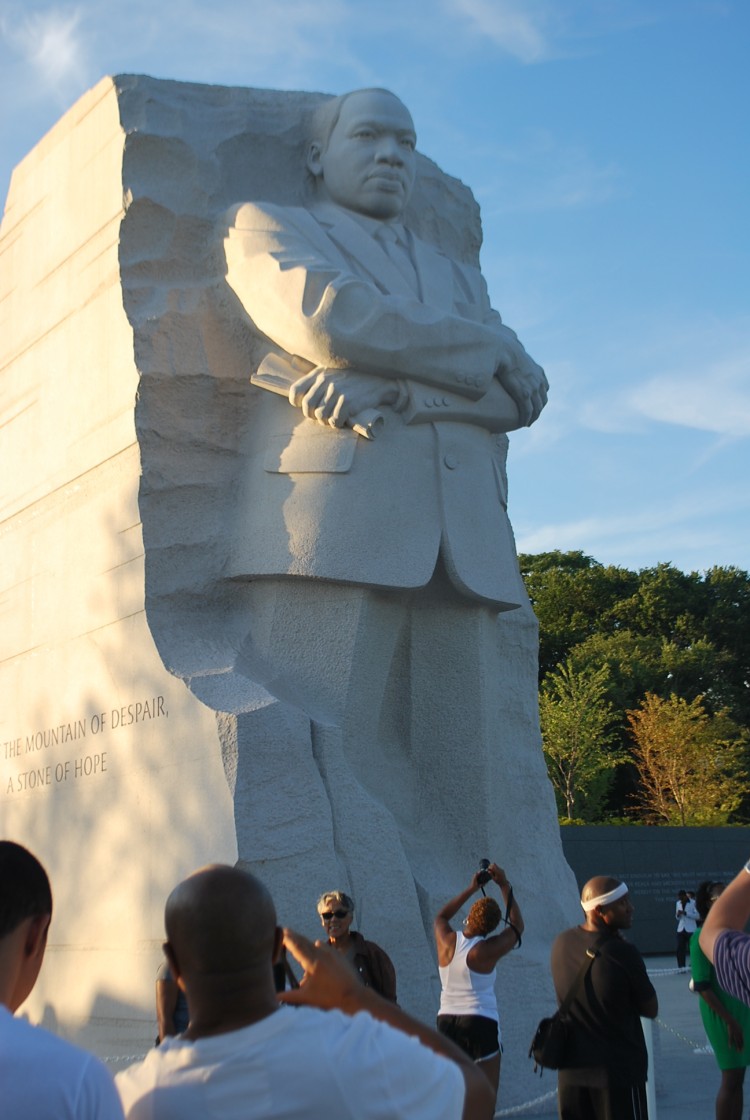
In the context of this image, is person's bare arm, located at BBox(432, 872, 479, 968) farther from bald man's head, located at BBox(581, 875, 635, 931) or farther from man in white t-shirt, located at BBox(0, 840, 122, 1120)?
man in white t-shirt, located at BBox(0, 840, 122, 1120)

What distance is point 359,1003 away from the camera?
1.71 metres

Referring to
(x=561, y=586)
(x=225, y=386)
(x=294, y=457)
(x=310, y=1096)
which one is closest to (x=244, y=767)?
(x=294, y=457)

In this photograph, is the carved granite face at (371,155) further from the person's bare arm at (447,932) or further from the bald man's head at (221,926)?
the bald man's head at (221,926)

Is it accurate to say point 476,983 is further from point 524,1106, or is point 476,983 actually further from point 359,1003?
point 359,1003

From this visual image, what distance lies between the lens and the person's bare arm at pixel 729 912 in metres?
1.99

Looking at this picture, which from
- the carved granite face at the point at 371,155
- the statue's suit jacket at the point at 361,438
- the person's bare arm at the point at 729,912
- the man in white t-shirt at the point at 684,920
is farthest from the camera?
the man in white t-shirt at the point at 684,920

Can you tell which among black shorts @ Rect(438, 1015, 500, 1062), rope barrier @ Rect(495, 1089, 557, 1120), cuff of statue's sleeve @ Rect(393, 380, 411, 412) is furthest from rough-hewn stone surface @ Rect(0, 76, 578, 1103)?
black shorts @ Rect(438, 1015, 500, 1062)

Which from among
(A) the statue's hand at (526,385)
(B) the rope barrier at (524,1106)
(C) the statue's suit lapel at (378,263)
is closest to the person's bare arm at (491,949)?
(B) the rope barrier at (524,1106)

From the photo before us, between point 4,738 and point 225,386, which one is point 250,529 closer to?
point 225,386

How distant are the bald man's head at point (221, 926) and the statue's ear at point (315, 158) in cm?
526

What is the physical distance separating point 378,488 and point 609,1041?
2816 millimetres

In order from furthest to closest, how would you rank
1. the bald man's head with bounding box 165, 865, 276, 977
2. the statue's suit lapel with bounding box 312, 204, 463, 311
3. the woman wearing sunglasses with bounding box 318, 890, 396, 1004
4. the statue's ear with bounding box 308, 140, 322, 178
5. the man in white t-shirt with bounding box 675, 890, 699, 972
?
the man in white t-shirt with bounding box 675, 890, 699, 972 → the statue's ear with bounding box 308, 140, 322, 178 → the statue's suit lapel with bounding box 312, 204, 463, 311 → the woman wearing sunglasses with bounding box 318, 890, 396, 1004 → the bald man's head with bounding box 165, 865, 276, 977

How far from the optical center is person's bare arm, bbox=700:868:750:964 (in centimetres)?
199

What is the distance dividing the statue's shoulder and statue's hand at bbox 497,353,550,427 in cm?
115
